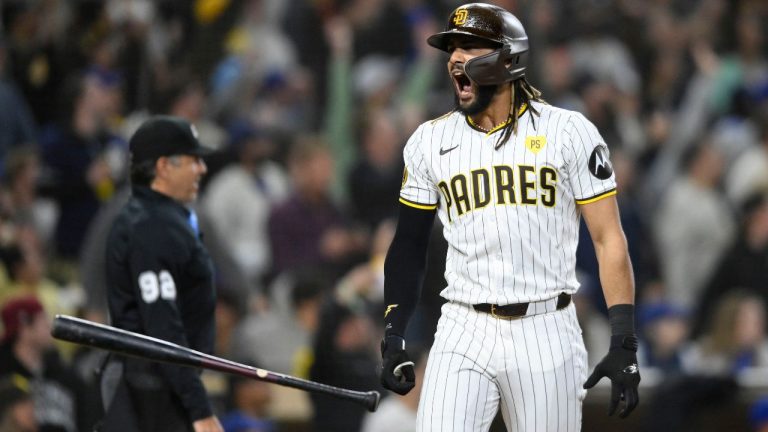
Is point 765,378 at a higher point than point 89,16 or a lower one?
lower

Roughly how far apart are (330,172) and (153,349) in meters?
5.16

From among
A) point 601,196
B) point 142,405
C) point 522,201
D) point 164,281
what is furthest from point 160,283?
point 601,196

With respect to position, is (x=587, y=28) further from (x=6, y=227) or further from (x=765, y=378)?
(x=6, y=227)

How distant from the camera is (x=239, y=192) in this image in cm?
970

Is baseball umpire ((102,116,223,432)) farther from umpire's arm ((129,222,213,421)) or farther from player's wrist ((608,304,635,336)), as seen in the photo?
player's wrist ((608,304,635,336))

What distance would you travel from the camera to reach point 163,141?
5504 millimetres

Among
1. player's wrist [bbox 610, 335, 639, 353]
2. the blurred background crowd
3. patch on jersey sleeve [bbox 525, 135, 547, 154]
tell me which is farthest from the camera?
the blurred background crowd

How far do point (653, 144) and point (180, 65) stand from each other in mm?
3756

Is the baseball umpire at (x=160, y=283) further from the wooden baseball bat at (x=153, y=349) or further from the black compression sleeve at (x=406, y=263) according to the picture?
the black compression sleeve at (x=406, y=263)

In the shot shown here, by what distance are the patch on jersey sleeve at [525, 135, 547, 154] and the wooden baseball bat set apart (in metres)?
0.99

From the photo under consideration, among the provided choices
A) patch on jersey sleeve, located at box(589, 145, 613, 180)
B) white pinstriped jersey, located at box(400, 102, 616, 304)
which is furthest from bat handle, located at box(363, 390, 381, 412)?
patch on jersey sleeve, located at box(589, 145, 613, 180)

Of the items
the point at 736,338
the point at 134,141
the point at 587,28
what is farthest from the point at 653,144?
the point at 134,141

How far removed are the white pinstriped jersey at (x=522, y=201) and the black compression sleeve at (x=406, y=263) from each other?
0.19 metres

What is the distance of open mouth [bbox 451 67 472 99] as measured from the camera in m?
4.74
